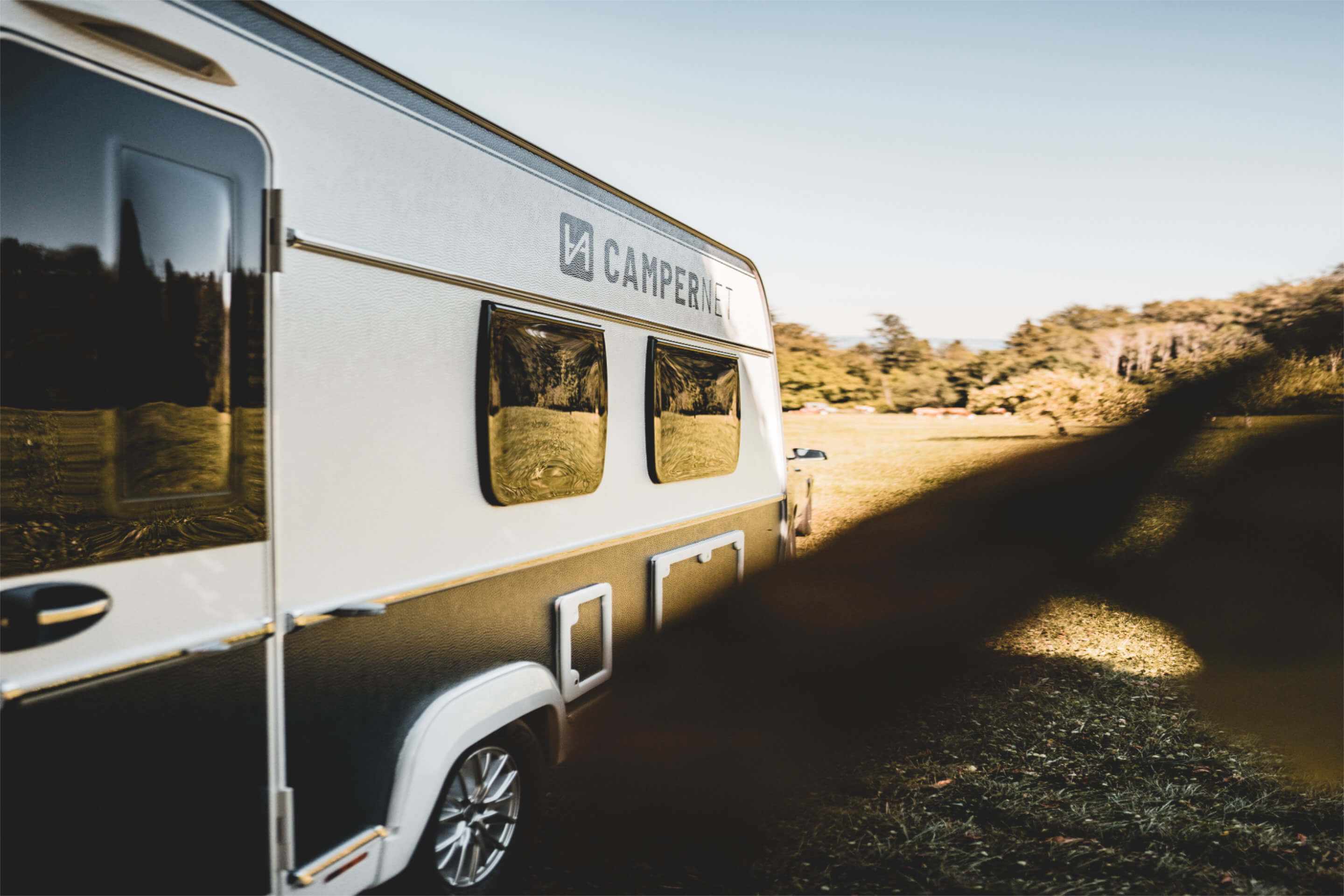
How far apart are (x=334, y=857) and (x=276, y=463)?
1065 millimetres

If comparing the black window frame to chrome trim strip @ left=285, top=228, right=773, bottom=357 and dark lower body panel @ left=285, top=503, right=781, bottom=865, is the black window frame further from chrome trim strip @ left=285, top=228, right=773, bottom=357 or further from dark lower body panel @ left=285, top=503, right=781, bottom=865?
dark lower body panel @ left=285, top=503, right=781, bottom=865

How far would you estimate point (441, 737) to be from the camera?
2.48 metres

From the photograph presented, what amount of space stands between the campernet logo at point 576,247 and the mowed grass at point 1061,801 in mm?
2505

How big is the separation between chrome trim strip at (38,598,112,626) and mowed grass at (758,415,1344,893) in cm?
247

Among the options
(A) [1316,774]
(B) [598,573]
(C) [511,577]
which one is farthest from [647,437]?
(A) [1316,774]

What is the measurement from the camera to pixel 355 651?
2.26m

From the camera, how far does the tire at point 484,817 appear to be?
258 centimetres

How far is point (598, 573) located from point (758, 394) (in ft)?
7.54

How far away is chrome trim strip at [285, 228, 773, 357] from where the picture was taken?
2.15 m

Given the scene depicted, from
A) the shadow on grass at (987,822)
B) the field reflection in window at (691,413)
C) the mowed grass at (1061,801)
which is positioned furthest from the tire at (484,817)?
the field reflection in window at (691,413)

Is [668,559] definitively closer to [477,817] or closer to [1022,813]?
[477,817]

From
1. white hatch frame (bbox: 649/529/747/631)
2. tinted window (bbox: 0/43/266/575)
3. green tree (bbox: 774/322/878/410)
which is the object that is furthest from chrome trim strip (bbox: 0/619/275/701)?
green tree (bbox: 774/322/878/410)

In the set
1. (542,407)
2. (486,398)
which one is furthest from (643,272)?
(486,398)

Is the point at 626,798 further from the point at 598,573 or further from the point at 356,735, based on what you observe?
the point at 356,735
